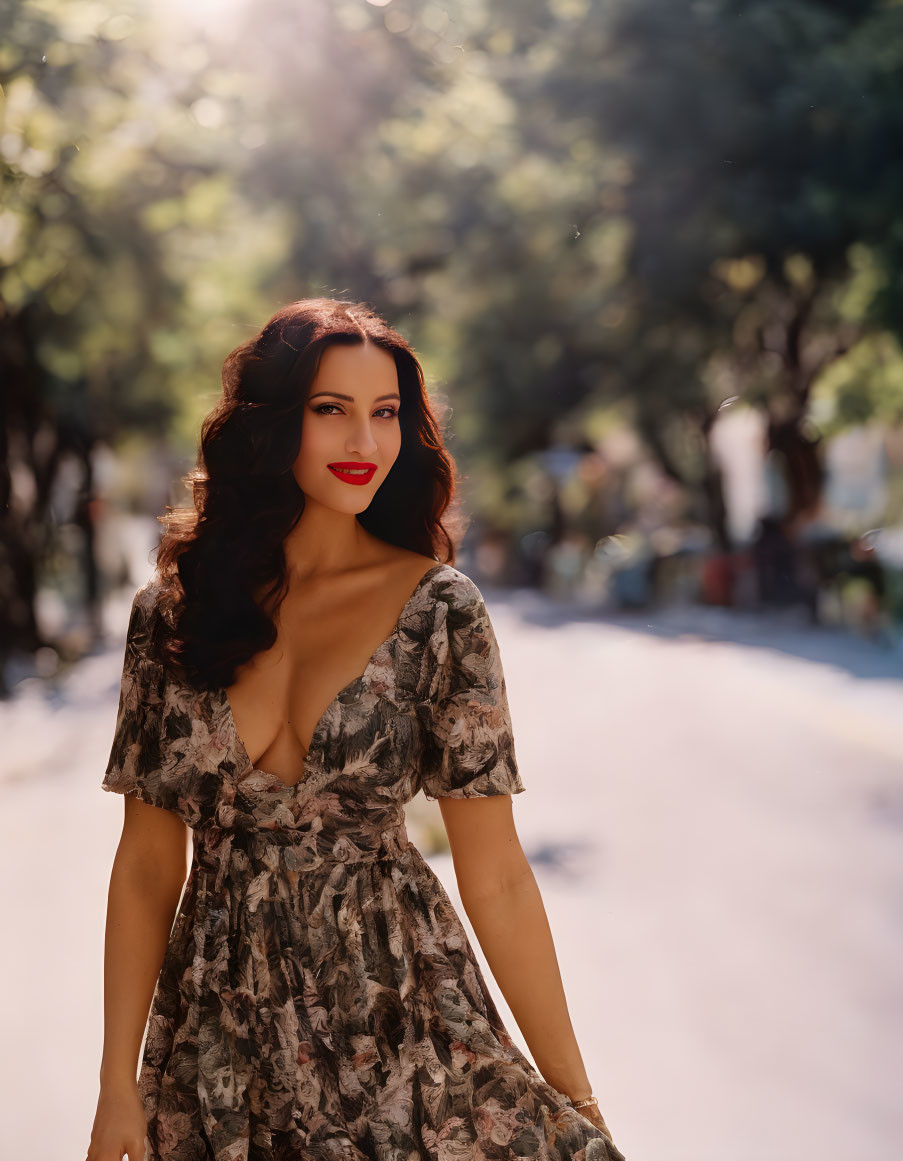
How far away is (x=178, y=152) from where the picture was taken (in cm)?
1468

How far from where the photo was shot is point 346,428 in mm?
2105

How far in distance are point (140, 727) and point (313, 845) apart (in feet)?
0.93

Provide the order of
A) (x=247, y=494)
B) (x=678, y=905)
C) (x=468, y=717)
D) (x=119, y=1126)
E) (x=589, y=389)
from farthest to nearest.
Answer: (x=589, y=389) → (x=678, y=905) → (x=247, y=494) → (x=468, y=717) → (x=119, y=1126)

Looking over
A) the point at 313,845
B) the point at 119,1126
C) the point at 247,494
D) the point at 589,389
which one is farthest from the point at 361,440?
the point at 589,389

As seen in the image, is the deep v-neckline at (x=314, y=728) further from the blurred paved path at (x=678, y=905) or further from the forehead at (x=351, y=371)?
the blurred paved path at (x=678, y=905)

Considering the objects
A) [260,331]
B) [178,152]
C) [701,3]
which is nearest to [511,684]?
[178,152]

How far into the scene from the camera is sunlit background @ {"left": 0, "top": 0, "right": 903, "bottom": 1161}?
18.2ft

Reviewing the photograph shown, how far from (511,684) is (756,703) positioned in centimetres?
236

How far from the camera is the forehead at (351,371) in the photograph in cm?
208

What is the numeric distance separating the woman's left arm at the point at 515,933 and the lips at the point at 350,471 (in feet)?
1.47

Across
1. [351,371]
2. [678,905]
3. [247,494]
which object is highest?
[351,371]

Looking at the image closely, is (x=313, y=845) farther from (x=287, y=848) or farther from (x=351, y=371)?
(x=351, y=371)

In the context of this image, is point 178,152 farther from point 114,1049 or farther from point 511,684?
point 114,1049

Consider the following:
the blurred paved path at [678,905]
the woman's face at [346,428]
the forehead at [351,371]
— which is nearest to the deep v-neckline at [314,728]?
the woman's face at [346,428]
